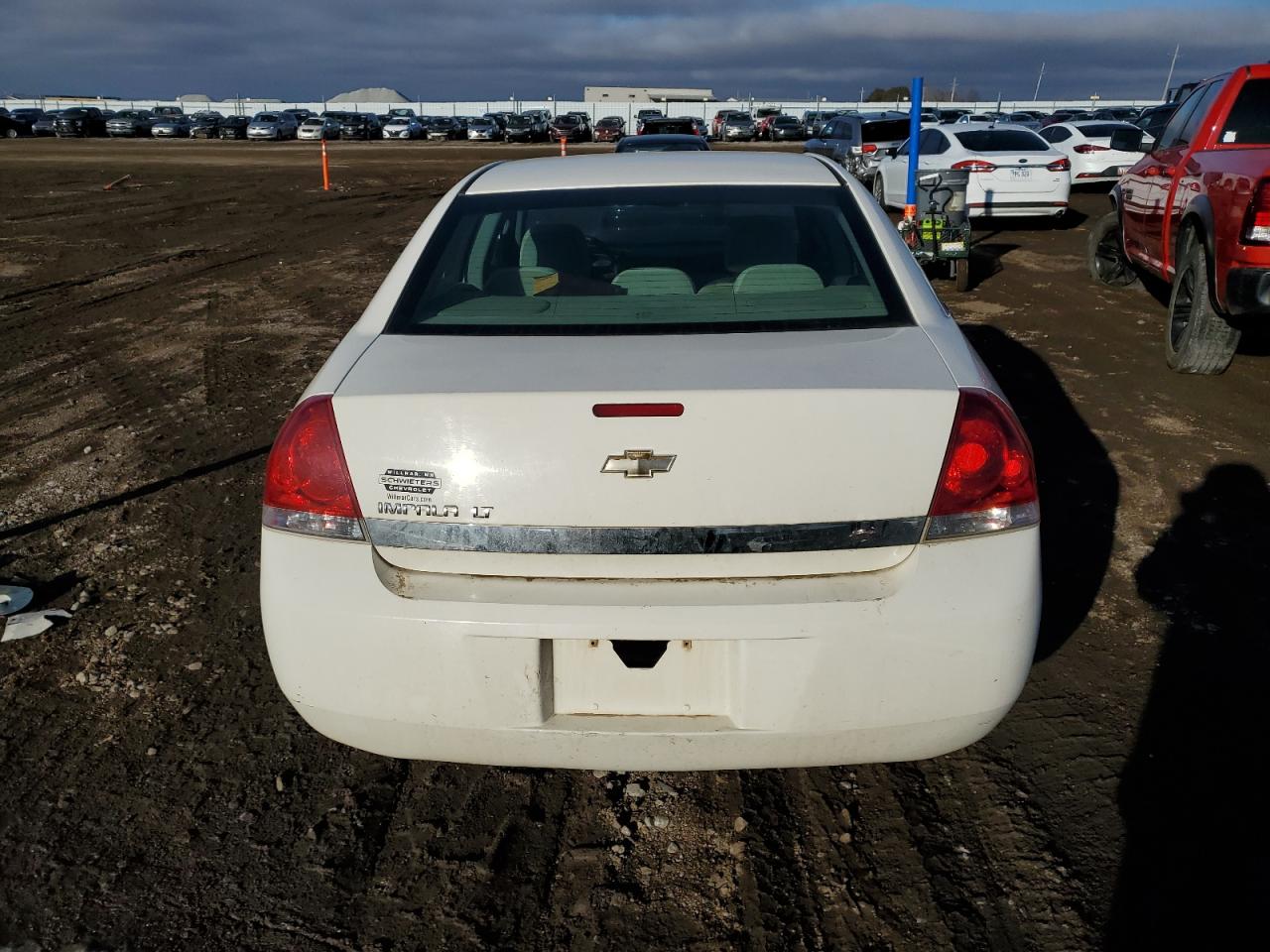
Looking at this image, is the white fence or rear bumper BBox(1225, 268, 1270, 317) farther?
the white fence

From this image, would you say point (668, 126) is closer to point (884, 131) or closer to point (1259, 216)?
point (884, 131)

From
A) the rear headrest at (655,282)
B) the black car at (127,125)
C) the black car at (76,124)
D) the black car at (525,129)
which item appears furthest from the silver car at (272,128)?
the rear headrest at (655,282)

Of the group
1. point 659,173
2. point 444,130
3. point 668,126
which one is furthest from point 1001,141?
point 444,130

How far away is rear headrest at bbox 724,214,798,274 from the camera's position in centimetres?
337

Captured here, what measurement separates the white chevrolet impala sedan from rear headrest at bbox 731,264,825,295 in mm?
558

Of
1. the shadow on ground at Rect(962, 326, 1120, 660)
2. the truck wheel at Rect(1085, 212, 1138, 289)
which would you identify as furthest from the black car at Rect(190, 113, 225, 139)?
the shadow on ground at Rect(962, 326, 1120, 660)

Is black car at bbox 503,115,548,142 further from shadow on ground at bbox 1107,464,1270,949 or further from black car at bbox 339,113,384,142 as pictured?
shadow on ground at bbox 1107,464,1270,949

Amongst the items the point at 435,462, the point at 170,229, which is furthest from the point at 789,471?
the point at 170,229

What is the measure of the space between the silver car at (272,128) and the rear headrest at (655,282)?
53.8 meters

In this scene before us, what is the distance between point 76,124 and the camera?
49781mm

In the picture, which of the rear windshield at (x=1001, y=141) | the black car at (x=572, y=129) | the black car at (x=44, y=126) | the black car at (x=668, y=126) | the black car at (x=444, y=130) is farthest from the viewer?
the black car at (x=444, y=130)

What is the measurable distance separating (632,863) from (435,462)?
1143mm

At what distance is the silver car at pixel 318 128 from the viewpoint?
5116 centimetres

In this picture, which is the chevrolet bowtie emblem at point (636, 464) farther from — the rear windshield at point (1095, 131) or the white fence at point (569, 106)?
the white fence at point (569, 106)
